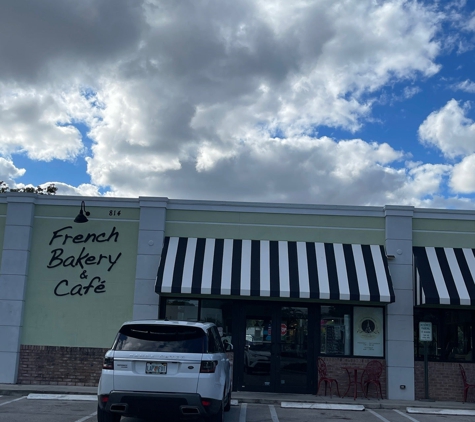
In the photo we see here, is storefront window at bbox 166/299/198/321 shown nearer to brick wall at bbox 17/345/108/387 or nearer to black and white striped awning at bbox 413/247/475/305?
brick wall at bbox 17/345/108/387

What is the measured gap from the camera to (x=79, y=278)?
52.9 ft

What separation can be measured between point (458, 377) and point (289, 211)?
20.0 ft

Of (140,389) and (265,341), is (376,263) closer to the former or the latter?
(265,341)

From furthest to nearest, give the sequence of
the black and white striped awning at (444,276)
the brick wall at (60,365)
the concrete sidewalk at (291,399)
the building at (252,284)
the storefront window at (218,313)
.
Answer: the storefront window at (218,313) < the brick wall at (60,365) < the building at (252,284) < the black and white striped awning at (444,276) < the concrete sidewalk at (291,399)

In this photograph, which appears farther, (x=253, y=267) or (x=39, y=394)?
(x=253, y=267)

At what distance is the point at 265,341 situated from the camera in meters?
15.6

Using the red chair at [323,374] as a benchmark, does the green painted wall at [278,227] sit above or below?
above

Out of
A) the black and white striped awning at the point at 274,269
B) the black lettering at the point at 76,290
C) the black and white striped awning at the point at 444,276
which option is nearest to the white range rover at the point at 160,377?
the black and white striped awning at the point at 274,269

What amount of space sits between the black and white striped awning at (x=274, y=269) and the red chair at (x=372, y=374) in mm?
1799

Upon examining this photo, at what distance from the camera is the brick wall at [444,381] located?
15.3 meters

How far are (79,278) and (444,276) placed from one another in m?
9.55

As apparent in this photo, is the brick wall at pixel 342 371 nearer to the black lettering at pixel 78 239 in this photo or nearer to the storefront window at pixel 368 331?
the storefront window at pixel 368 331

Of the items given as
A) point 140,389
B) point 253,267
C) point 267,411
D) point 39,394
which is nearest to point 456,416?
point 267,411

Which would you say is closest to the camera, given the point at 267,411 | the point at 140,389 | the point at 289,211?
the point at 140,389
